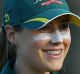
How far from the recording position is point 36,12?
6.19 ft

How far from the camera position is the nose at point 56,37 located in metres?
1.84

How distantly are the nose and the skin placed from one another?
0.06ft

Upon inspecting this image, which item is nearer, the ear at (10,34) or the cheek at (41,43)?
the cheek at (41,43)

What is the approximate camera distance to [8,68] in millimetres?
2127

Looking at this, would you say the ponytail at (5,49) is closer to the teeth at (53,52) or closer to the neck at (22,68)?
the neck at (22,68)

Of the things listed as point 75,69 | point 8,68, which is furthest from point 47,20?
point 75,69

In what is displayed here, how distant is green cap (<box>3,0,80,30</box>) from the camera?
1852 millimetres

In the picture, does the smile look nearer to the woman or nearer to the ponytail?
the woman

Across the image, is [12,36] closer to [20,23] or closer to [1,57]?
[20,23]

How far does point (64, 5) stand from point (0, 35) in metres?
0.50

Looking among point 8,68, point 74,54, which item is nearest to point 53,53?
point 8,68

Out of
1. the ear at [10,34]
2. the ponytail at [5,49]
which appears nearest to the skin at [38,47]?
the ear at [10,34]

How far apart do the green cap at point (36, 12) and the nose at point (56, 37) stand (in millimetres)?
88

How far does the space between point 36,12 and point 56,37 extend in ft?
0.61
